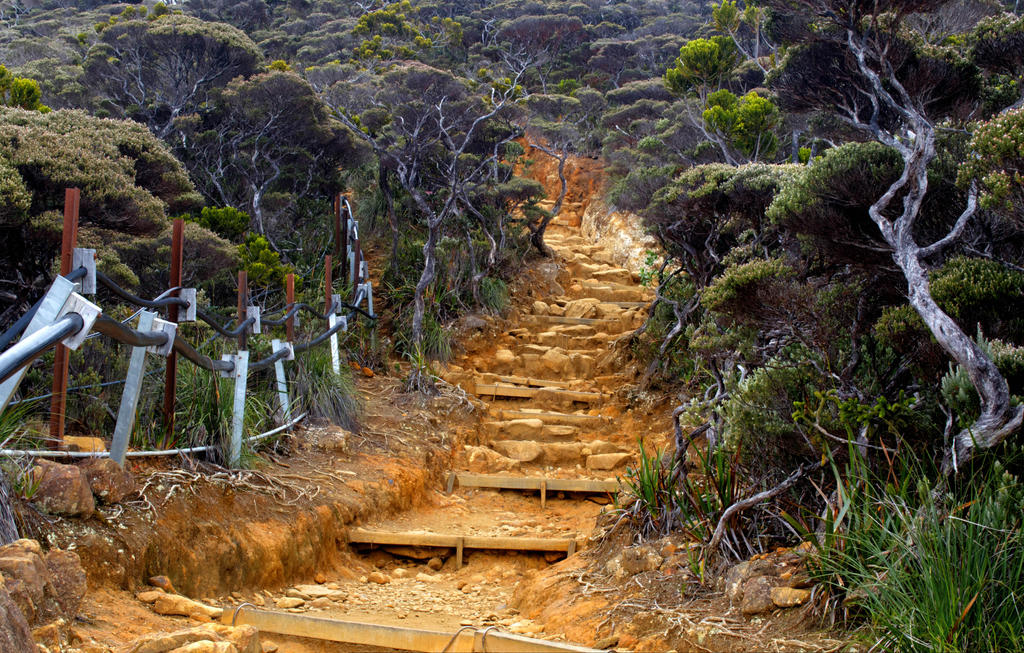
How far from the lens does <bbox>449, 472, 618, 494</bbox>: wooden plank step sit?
8133 mm

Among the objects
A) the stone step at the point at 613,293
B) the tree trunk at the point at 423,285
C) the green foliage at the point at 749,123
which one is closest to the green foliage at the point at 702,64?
the green foliage at the point at 749,123

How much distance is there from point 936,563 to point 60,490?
3924 millimetres

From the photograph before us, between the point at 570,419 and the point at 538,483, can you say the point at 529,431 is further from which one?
the point at 538,483

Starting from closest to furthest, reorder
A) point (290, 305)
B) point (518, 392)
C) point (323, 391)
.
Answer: point (290, 305) < point (323, 391) < point (518, 392)

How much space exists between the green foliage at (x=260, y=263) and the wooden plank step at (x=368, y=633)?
6234 mm

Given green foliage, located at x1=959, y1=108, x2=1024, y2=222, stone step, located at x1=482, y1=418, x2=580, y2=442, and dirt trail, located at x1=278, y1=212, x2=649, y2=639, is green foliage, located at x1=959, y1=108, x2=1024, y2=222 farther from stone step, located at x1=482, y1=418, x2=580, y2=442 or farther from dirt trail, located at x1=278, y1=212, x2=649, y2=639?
stone step, located at x1=482, y1=418, x2=580, y2=442

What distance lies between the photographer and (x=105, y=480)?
174 inches

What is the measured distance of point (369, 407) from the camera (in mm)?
9352

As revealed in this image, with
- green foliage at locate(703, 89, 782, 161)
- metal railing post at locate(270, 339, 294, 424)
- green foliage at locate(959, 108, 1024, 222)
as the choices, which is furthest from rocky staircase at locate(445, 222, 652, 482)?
green foliage at locate(959, 108, 1024, 222)

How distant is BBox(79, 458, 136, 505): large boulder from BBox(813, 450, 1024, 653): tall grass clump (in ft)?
11.9

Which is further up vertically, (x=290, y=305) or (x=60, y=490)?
(x=290, y=305)

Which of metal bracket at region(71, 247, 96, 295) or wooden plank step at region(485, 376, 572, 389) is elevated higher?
metal bracket at region(71, 247, 96, 295)

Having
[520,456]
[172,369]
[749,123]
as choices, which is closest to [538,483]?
[520,456]

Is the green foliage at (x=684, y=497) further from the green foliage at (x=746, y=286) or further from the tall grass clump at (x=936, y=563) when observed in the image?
the tall grass clump at (x=936, y=563)
